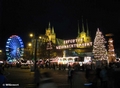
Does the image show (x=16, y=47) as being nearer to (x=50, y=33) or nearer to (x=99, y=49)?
(x=99, y=49)

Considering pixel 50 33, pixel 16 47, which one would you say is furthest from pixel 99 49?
pixel 50 33

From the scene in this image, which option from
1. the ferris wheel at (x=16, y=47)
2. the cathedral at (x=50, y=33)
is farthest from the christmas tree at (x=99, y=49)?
the cathedral at (x=50, y=33)

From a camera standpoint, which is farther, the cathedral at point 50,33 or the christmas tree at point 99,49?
the cathedral at point 50,33

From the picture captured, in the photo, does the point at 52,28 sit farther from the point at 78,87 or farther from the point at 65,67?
the point at 78,87

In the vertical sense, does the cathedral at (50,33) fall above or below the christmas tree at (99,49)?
above

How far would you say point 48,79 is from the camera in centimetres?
595

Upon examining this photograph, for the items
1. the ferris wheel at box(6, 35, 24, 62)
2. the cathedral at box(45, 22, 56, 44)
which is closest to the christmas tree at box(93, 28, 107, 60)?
the ferris wheel at box(6, 35, 24, 62)

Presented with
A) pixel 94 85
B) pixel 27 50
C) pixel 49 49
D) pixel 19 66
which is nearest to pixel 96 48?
pixel 49 49

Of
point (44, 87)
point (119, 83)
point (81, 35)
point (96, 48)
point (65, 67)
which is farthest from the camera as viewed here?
point (81, 35)

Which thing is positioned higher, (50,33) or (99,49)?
(50,33)

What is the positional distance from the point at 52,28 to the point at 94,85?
148081 millimetres

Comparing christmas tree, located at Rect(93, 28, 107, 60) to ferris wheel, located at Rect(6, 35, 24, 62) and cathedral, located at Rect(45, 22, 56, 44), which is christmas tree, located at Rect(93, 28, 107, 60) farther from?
cathedral, located at Rect(45, 22, 56, 44)

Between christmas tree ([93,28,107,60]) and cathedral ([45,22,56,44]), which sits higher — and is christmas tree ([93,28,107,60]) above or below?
below

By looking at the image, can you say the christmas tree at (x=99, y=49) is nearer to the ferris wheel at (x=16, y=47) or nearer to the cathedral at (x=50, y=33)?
the ferris wheel at (x=16, y=47)
